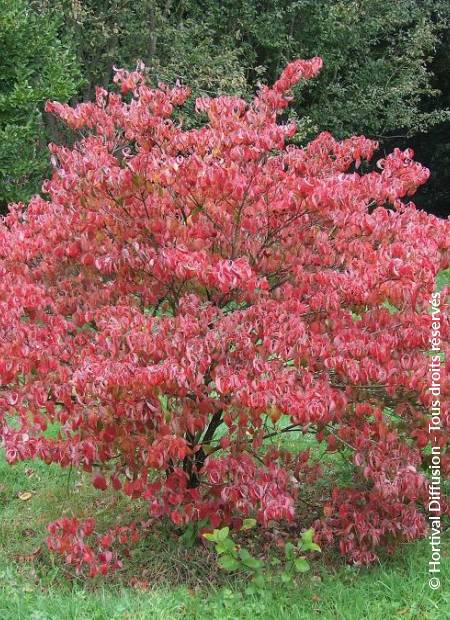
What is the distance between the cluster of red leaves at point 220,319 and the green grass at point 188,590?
0.55 feet

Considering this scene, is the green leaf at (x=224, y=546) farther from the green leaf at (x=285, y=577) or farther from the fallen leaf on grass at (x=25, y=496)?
the fallen leaf on grass at (x=25, y=496)

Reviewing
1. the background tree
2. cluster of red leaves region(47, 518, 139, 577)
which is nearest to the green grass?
cluster of red leaves region(47, 518, 139, 577)

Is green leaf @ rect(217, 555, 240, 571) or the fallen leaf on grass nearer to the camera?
green leaf @ rect(217, 555, 240, 571)

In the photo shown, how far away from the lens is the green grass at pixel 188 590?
2.94m

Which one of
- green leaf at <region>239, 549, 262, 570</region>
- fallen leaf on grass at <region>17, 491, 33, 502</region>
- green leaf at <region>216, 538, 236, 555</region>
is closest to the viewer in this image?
green leaf at <region>216, 538, 236, 555</region>

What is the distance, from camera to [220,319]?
2867 millimetres

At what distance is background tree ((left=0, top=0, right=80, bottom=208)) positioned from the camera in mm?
8102

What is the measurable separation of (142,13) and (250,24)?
1879 mm

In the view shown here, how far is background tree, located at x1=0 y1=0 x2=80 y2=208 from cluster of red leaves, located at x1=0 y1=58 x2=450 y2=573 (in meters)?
5.15

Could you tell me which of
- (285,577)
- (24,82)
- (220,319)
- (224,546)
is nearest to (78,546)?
(224,546)

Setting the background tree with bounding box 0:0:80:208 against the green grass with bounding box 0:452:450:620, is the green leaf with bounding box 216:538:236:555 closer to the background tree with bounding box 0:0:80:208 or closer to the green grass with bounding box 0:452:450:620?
the green grass with bounding box 0:452:450:620

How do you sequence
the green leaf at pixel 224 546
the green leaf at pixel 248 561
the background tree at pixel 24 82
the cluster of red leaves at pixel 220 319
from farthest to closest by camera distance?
the background tree at pixel 24 82 → the green leaf at pixel 248 561 → the green leaf at pixel 224 546 → the cluster of red leaves at pixel 220 319

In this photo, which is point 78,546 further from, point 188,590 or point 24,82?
point 24,82

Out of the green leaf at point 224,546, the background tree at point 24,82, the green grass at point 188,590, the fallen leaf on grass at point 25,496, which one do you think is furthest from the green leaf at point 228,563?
the background tree at point 24,82
